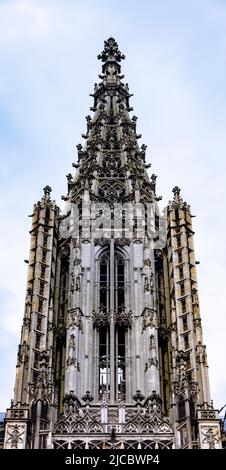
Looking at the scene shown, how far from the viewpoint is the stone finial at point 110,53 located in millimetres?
82938

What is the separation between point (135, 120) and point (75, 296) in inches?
1020

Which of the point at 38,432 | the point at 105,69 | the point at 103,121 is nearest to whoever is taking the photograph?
the point at 38,432

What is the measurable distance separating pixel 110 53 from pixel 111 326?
41569 mm

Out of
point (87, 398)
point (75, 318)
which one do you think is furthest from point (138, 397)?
point (75, 318)

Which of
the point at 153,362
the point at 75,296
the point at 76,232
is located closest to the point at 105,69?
the point at 76,232

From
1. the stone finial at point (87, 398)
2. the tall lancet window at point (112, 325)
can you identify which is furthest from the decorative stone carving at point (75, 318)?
the stone finial at point (87, 398)

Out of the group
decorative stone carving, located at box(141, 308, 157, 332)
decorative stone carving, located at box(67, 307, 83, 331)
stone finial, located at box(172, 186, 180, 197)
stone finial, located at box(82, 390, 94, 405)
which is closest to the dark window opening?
stone finial, located at box(82, 390, 94, 405)

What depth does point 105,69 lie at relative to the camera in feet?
266

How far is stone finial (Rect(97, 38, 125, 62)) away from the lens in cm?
8294

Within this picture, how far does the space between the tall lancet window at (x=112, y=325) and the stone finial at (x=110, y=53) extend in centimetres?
3433

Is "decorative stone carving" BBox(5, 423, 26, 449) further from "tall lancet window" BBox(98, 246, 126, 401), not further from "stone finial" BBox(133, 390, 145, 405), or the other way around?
"stone finial" BBox(133, 390, 145, 405)

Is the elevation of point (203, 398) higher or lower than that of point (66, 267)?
lower

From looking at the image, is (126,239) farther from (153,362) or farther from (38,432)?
(38,432)

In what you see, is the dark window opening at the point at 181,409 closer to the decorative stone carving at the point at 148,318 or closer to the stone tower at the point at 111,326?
the stone tower at the point at 111,326
